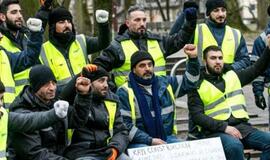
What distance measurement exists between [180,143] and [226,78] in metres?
1.13

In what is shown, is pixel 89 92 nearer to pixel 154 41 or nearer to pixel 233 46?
pixel 154 41

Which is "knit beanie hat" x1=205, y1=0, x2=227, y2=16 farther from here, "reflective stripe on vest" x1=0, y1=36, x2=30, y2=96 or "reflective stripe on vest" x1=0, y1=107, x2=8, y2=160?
"reflective stripe on vest" x1=0, y1=107, x2=8, y2=160

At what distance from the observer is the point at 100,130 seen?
8281 millimetres

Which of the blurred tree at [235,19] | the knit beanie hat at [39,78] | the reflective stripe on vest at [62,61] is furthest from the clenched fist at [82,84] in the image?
the blurred tree at [235,19]

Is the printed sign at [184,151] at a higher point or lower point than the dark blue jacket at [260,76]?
lower

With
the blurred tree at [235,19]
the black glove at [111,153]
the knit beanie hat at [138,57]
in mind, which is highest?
the knit beanie hat at [138,57]

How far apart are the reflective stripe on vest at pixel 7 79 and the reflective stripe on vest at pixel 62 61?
22.9 inches

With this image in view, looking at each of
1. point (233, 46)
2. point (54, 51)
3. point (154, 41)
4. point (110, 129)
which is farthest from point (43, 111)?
point (233, 46)

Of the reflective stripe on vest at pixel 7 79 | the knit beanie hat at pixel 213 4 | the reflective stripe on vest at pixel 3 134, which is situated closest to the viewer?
the reflective stripe on vest at pixel 3 134

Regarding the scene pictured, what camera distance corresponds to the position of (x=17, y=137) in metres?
7.63

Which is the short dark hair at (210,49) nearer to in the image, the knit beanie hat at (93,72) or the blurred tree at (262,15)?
the knit beanie hat at (93,72)

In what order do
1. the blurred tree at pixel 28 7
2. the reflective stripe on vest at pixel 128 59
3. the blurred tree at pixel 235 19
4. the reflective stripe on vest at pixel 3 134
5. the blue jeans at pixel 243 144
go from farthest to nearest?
the blurred tree at pixel 235 19
the blurred tree at pixel 28 7
the reflective stripe on vest at pixel 128 59
the blue jeans at pixel 243 144
the reflective stripe on vest at pixel 3 134

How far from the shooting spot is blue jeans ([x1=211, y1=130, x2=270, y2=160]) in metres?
8.69

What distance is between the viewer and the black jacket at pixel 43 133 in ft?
25.0
